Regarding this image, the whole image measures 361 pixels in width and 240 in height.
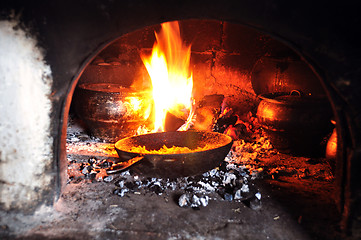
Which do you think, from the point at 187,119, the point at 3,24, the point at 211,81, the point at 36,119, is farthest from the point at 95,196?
the point at 211,81

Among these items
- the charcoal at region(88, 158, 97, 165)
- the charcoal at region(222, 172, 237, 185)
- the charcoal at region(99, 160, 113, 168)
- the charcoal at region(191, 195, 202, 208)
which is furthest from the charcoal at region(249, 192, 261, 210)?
the charcoal at region(88, 158, 97, 165)

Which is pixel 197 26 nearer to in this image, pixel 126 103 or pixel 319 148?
pixel 126 103

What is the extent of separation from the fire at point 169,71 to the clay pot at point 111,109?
26 centimetres

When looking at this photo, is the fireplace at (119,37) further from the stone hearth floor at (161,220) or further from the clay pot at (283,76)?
the clay pot at (283,76)

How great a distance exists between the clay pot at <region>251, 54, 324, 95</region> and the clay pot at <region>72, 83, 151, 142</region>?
2.01 metres

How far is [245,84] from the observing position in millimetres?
5145

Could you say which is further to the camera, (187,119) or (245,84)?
(245,84)

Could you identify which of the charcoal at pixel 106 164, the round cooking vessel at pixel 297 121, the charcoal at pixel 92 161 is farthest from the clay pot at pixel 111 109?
the round cooking vessel at pixel 297 121

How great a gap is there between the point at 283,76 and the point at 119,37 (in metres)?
3.31

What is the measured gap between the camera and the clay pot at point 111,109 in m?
4.54

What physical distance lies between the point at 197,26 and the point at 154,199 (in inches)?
127

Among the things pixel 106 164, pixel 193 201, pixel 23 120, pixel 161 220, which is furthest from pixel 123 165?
pixel 106 164

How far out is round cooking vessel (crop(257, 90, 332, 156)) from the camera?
158 inches

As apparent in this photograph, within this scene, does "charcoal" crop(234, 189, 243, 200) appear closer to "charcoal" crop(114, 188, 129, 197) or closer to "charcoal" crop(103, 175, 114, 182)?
"charcoal" crop(114, 188, 129, 197)
